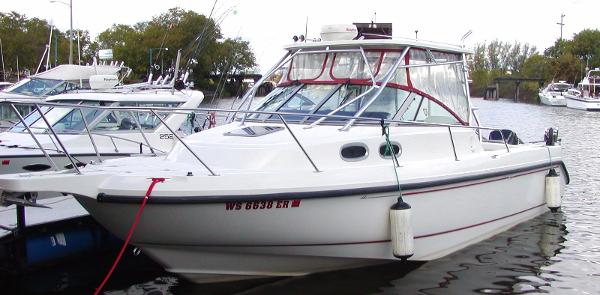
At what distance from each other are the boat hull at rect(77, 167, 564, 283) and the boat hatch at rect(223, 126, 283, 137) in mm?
1242

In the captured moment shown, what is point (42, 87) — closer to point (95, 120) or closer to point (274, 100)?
point (95, 120)

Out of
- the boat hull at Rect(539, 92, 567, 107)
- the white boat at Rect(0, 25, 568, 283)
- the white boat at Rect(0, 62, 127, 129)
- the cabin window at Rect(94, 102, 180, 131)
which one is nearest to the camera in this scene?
the white boat at Rect(0, 25, 568, 283)

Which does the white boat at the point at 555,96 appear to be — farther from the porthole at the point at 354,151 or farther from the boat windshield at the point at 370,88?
the porthole at the point at 354,151

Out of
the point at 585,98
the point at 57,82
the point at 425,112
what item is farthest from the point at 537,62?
the point at 425,112

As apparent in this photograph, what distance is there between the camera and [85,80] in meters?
18.9

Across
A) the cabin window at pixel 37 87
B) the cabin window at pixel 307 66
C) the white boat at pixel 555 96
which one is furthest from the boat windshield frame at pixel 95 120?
the white boat at pixel 555 96

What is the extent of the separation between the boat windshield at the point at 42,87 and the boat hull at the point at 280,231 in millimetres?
12713

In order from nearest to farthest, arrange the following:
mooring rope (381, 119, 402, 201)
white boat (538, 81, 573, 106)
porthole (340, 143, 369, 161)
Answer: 1. mooring rope (381, 119, 402, 201)
2. porthole (340, 143, 369, 161)
3. white boat (538, 81, 573, 106)

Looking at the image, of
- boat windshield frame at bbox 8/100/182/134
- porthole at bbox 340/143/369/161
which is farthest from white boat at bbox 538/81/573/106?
porthole at bbox 340/143/369/161

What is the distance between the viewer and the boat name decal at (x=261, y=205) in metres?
6.34

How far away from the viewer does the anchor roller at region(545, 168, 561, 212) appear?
32.6ft

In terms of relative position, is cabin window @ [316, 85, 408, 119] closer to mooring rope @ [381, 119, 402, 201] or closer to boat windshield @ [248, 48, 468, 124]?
boat windshield @ [248, 48, 468, 124]

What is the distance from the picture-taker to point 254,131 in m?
7.56

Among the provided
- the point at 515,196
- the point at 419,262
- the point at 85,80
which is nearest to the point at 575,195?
the point at 515,196
